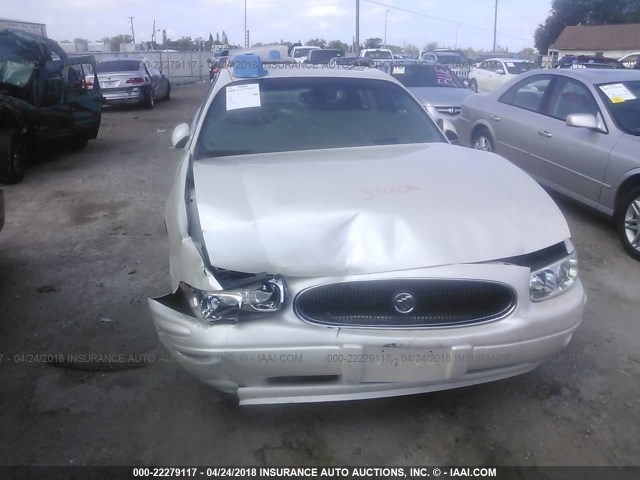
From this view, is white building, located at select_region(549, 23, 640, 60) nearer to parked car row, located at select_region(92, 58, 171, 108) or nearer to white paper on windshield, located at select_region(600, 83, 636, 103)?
parked car row, located at select_region(92, 58, 171, 108)

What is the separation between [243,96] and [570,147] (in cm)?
341

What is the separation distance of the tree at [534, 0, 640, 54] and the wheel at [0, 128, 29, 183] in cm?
6693

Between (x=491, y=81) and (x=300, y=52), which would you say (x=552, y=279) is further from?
(x=300, y=52)

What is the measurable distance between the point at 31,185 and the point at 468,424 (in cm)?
678

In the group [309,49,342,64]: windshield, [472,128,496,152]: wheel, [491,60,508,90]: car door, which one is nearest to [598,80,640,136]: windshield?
[472,128,496,152]: wheel

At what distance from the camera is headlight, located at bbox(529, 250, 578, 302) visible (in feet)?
8.57

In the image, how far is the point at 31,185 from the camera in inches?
299

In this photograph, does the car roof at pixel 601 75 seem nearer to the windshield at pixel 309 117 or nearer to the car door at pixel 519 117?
the car door at pixel 519 117

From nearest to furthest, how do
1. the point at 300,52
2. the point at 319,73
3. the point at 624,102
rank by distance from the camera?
the point at 319,73 < the point at 624,102 < the point at 300,52

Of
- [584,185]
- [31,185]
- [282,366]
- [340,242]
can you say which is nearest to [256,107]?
[340,242]

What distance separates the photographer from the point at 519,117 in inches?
257

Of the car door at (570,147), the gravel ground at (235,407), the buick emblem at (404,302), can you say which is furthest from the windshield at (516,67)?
the buick emblem at (404,302)

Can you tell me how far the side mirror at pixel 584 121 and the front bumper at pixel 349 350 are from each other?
10.7 ft

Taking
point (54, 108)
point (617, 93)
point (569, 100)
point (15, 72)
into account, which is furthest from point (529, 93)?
point (15, 72)
